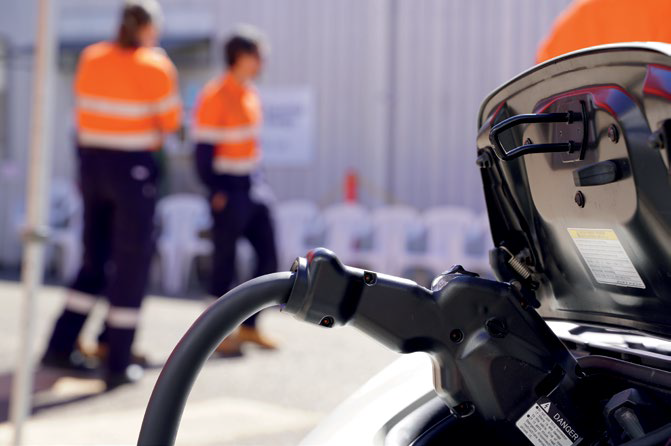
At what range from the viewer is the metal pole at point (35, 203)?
297 cm

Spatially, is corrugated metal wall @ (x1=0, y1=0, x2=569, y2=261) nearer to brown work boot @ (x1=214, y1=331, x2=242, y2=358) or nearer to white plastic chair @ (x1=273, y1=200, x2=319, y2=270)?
white plastic chair @ (x1=273, y1=200, x2=319, y2=270)

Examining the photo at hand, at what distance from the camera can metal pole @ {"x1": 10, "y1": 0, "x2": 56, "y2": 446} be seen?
2.97 meters

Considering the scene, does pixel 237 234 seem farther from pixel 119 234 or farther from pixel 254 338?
pixel 119 234

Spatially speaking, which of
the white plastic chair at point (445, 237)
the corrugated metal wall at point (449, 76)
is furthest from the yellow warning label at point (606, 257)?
the corrugated metal wall at point (449, 76)

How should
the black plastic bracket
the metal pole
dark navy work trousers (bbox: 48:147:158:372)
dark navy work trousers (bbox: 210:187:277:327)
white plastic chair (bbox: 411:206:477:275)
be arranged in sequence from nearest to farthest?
the black plastic bracket
the metal pole
dark navy work trousers (bbox: 48:147:158:372)
dark navy work trousers (bbox: 210:187:277:327)
white plastic chair (bbox: 411:206:477:275)

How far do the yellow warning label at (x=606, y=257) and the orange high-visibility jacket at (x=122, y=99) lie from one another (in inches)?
140

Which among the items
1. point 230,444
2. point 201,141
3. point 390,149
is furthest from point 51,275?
point 230,444

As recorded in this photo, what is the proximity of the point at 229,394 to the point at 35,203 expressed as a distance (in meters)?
1.74

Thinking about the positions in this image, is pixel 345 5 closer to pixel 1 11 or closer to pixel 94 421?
pixel 1 11

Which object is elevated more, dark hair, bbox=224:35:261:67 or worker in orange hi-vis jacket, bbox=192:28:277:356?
dark hair, bbox=224:35:261:67

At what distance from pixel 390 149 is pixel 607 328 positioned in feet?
31.7

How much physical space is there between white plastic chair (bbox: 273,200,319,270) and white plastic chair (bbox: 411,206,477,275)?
1.37m

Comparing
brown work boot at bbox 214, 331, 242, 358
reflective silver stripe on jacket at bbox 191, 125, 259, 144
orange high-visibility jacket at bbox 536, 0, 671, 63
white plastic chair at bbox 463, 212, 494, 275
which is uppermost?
orange high-visibility jacket at bbox 536, 0, 671, 63

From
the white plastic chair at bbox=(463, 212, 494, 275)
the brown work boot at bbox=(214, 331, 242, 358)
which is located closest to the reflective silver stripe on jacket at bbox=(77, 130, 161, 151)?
the brown work boot at bbox=(214, 331, 242, 358)
